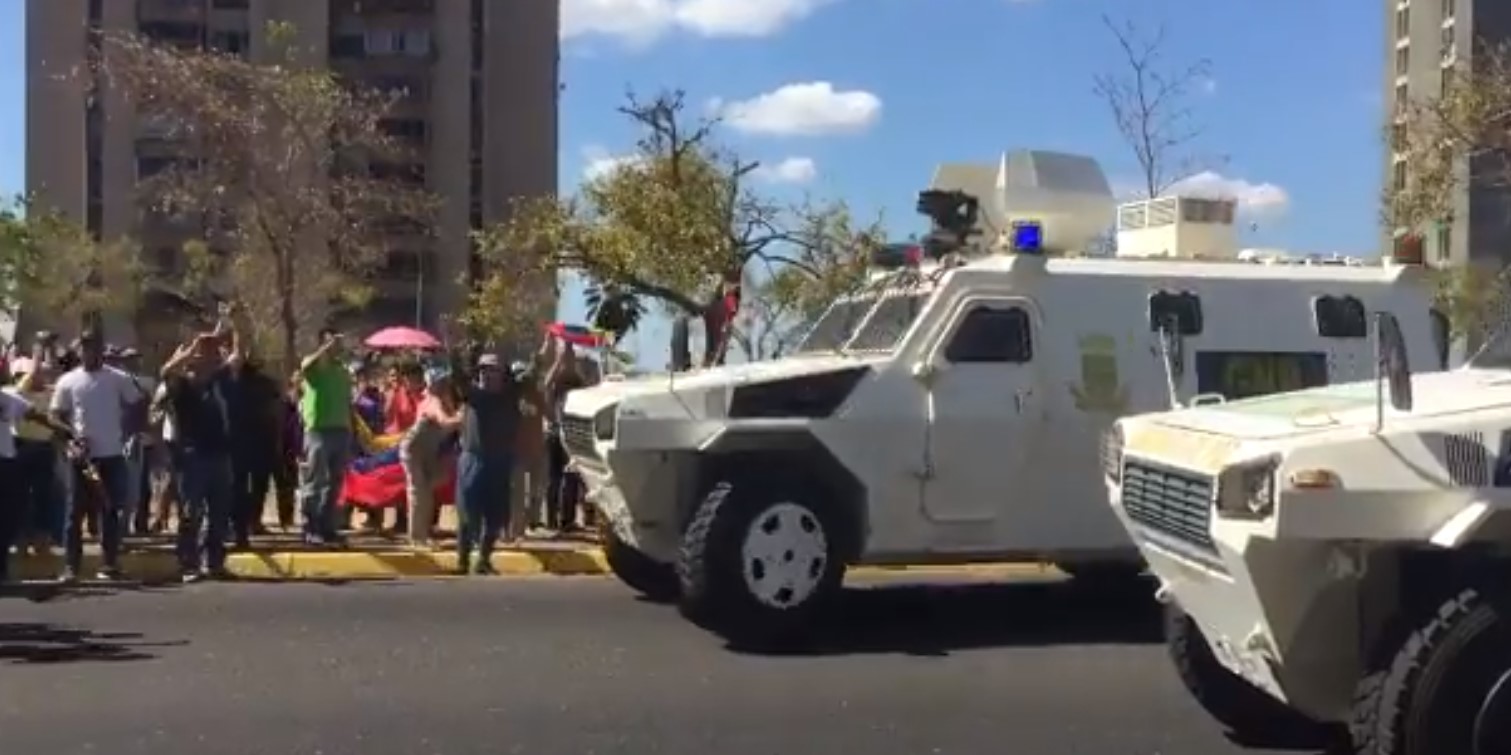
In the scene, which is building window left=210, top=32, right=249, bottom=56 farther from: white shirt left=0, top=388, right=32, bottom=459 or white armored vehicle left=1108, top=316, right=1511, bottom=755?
white armored vehicle left=1108, top=316, right=1511, bottom=755

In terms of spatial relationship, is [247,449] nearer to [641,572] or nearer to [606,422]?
[641,572]

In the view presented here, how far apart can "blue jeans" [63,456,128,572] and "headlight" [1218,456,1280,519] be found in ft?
28.1

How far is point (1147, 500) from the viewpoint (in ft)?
21.2

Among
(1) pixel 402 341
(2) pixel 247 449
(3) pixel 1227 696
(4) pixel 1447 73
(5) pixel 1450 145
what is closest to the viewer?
(3) pixel 1227 696

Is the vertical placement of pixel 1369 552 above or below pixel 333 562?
above

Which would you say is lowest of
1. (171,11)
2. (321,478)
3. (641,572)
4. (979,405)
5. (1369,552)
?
(641,572)

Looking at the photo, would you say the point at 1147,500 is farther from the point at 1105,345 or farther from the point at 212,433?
the point at 212,433

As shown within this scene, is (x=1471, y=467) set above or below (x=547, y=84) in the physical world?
below

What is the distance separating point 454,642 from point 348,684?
126 centimetres

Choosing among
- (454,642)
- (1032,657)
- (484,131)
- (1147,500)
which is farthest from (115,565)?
(484,131)

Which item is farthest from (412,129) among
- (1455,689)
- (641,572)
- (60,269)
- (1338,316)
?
(1455,689)

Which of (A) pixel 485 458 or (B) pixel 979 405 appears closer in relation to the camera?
(B) pixel 979 405

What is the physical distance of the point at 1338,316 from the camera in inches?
432

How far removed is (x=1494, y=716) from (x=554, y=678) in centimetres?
473
